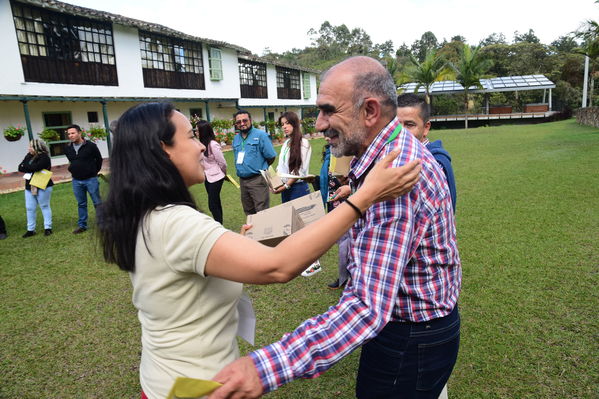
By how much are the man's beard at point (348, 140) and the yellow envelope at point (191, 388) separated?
91 centimetres

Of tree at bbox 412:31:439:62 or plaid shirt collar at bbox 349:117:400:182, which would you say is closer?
plaid shirt collar at bbox 349:117:400:182

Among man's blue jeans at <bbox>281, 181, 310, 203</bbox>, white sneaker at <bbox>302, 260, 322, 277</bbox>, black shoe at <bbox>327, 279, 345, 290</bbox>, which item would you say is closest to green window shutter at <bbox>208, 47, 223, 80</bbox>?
man's blue jeans at <bbox>281, 181, 310, 203</bbox>

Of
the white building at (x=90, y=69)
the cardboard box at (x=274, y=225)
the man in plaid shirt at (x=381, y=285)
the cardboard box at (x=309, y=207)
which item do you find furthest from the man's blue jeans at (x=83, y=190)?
the man in plaid shirt at (x=381, y=285)

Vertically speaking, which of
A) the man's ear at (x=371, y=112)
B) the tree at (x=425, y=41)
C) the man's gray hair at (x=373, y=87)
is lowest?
the man's ear at (x=371, y=112)

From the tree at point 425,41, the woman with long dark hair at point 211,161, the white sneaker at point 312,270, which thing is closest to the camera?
the white sneaker at point 312,270

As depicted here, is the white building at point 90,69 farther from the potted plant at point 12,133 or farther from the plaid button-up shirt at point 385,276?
the plaid button-up shirt at point 385,276

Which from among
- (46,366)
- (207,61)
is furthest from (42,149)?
(207,61)

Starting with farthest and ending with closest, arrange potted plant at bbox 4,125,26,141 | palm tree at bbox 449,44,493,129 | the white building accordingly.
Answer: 1. palm tree at bbox 449,44,493,129
2. the white building
3. potted plant at bbox 4,125,26,141

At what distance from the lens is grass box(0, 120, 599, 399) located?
10.2 ft

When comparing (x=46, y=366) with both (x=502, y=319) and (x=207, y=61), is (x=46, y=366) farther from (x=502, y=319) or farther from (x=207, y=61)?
(x=207, y=61)

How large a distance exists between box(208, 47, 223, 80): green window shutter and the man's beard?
24240mm

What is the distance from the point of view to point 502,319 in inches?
149

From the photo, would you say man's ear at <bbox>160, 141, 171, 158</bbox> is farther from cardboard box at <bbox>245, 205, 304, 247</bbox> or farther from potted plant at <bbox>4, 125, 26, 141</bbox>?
potted plant at <bbox>4, 125, 26, 141</bbox>

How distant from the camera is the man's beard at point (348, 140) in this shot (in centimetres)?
146
